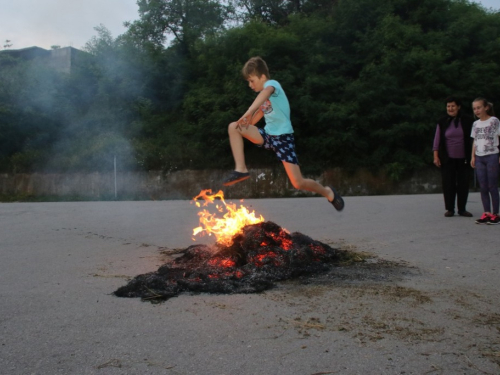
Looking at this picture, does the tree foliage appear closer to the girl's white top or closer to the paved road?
the girl's white top

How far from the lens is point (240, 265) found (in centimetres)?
436

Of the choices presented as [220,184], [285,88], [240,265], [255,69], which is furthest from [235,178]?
[285,88]

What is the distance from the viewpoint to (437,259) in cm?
489

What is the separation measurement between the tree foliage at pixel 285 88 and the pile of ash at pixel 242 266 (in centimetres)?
1455

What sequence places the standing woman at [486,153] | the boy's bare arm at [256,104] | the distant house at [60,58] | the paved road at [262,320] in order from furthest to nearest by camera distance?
the distant house at [60,58] < the standing woman at [486,153] < the boy's bare arm at [256,104] < the paved road at [262,320]

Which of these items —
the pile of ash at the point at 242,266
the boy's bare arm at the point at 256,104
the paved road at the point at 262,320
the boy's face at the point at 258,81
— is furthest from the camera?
the boy's face at the point at 258,81

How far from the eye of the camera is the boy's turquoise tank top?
5.04 m

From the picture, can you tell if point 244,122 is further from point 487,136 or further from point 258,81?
point 487,136

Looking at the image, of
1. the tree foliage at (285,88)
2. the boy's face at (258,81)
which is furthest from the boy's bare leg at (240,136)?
the tree foliage at (285,88)

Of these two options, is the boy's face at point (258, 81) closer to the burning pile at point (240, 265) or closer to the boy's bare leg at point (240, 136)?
the boy's bare leg at point (240, 136)

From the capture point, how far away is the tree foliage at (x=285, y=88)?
63.7ft

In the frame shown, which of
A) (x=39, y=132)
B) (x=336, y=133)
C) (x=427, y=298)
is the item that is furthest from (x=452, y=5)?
(x=427, y=298)

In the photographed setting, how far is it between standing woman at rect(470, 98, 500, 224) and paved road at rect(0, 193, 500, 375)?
2.26m

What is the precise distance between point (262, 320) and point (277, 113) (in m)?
2.68
